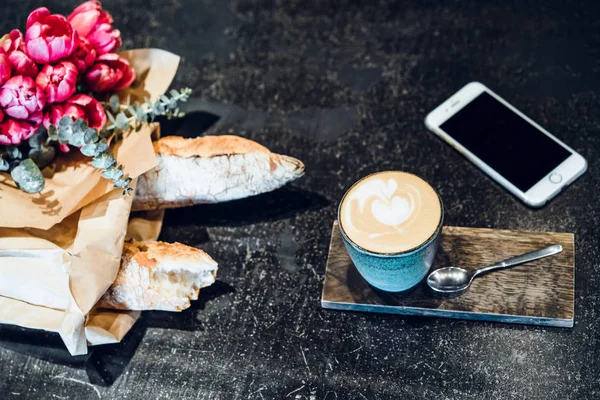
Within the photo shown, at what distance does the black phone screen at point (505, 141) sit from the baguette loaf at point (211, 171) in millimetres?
231

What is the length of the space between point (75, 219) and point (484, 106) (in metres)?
0.54

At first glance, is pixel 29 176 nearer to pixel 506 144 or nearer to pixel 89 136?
pixel 89 136

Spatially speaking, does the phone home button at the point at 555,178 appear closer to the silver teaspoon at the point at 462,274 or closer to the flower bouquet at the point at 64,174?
the silver teaspoon at the point at 462,274

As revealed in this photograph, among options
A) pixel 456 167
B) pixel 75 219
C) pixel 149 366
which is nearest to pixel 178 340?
pixel 149 366

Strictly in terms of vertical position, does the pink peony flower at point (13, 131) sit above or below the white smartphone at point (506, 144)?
above

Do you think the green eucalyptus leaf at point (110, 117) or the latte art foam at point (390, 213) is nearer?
the latte art foam at point (390, 213)

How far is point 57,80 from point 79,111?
4 centimetres

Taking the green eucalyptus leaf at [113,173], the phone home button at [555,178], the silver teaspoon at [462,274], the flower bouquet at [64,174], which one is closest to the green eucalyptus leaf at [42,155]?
the flower bouquet at [64,174]

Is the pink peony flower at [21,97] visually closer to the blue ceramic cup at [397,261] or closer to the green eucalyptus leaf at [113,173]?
the green eucalyptus leaf at [113,173]

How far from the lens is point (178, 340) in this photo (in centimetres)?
81

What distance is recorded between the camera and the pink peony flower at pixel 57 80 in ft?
2.61

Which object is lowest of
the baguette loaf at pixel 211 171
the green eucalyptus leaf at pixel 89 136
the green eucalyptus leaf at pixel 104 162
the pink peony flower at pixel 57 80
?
the baguette loaf at pixel 211 171

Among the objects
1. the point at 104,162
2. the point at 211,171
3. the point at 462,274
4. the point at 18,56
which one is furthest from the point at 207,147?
the point at 462,274

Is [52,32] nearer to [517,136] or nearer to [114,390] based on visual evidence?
[114,390]
